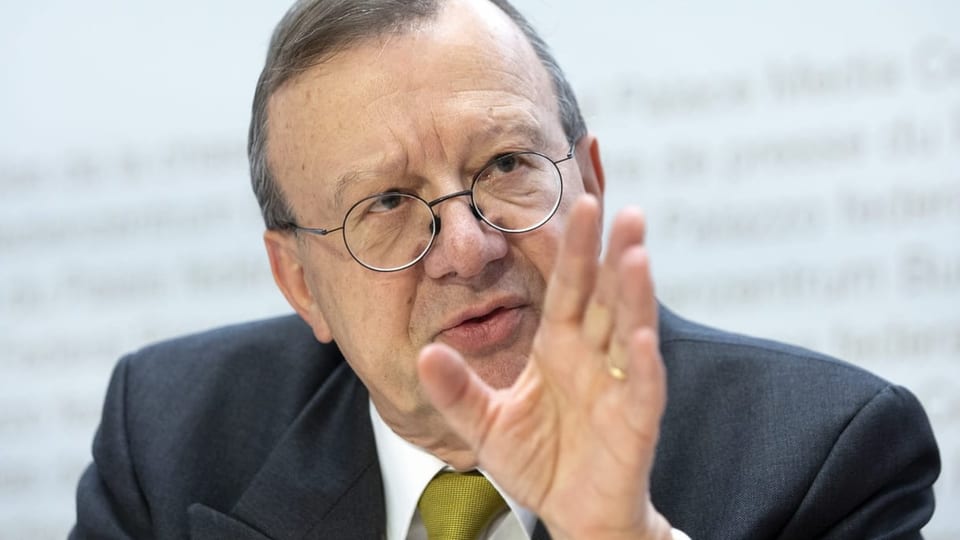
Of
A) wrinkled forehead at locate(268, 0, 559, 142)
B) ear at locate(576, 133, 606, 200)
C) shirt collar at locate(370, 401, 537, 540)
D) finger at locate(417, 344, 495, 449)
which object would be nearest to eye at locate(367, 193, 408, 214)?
wrinkled forehead at locate(268, 0, 559, 142)

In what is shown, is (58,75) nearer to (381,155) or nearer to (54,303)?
(54,303)

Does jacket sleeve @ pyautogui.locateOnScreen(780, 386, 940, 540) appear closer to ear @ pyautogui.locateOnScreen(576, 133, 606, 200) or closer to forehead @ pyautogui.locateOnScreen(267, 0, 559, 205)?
ear @ pyautogui.locateOnScreen(576, 133, 606, 200)

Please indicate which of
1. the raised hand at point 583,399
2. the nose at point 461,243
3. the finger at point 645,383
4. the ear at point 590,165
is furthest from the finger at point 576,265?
the ear at point 590,165

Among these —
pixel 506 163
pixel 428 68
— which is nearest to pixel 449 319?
pixel 506 163

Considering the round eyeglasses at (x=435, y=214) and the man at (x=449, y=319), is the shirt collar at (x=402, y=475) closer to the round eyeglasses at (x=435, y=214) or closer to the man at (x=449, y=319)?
the man at (x=449, y=319)

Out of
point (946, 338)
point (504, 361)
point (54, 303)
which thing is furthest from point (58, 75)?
point (946, 338)

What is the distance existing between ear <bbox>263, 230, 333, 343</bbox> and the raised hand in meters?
0.97

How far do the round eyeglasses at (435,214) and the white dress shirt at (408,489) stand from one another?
18.4 inches

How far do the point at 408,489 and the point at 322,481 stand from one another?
204 millimetres

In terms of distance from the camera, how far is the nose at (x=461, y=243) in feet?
7.29

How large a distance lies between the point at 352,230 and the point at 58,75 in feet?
7.57

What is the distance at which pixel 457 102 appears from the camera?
2.34 metres

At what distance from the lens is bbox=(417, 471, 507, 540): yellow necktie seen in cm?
243

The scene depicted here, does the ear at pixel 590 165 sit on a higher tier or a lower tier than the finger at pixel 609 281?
lower
